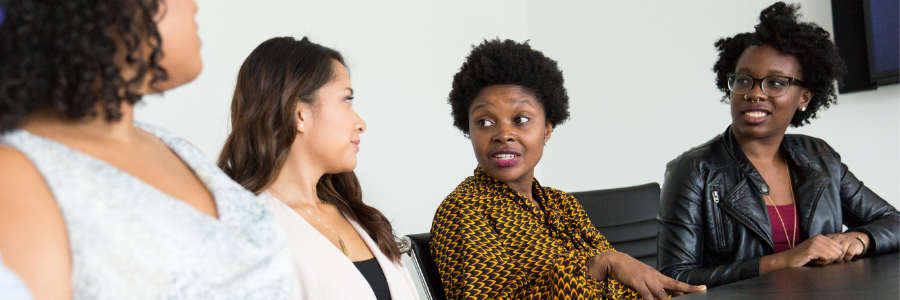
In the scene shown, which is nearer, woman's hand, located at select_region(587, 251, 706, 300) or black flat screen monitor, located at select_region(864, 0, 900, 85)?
woman's hand, located at select_region(587, 251, 706, 300)

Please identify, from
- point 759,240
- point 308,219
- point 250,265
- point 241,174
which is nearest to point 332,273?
point 308,219

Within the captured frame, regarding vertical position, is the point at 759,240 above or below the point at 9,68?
below

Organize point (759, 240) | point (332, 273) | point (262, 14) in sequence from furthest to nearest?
point (262, 14)
point (759, 240)
point (332, 273)

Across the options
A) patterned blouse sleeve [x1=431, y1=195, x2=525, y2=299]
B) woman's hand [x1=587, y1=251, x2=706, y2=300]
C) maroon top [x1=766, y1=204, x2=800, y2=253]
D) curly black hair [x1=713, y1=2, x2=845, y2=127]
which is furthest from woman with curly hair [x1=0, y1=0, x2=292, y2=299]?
curly black hair [x1=713, y1=2, x2=845, y2=127]

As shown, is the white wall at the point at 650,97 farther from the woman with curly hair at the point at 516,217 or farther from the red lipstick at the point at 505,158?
the red lipstick at the point at 505,158

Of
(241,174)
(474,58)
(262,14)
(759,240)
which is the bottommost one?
(759,240)

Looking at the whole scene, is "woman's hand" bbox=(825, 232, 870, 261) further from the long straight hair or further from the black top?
the long straight hair

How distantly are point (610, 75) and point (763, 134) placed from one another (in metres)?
2.11

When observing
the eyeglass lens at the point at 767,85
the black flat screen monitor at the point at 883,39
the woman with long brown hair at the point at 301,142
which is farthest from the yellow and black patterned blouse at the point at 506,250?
the black flat screen monitor at the point at 883,39

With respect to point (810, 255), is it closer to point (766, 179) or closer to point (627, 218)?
point (766, 179)

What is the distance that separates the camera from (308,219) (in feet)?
4.98

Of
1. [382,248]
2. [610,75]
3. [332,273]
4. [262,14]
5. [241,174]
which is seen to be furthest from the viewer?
[610,75]

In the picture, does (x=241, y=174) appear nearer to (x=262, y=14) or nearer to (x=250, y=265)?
(x=250, y=265)

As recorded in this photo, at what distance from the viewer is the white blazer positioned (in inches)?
50.8
